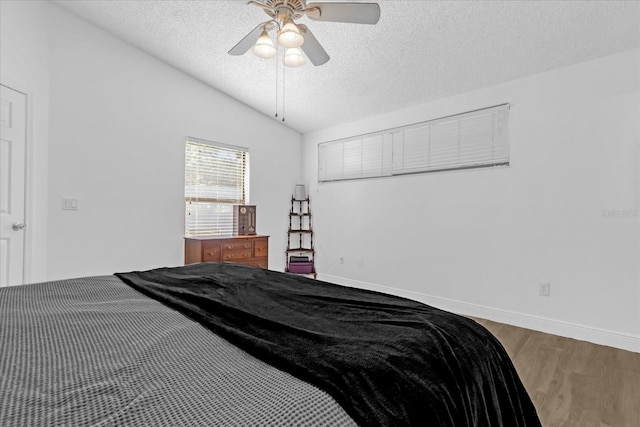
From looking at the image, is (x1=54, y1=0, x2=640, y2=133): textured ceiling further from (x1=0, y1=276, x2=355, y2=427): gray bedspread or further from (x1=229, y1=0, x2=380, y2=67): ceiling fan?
(x1=0, y1=276, x2=355, y2=427): gray bedspread

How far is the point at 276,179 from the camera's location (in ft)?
16.7

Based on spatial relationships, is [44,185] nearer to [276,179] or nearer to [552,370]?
[276,179]

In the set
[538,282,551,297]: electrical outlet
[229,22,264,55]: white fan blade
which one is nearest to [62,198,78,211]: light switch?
[229,22,264,55]: white fan blade

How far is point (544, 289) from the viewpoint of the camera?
3027 mm

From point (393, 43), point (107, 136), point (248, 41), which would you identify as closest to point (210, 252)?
point (107, 136)

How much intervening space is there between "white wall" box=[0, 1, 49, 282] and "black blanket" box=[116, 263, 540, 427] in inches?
89.1

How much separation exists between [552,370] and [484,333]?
5.19 feet

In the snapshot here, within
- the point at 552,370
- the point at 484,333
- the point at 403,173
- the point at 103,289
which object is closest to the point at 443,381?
the point at 484,333

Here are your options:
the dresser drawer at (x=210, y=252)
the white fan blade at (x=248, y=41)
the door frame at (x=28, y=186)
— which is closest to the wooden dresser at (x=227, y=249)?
the dresser drawer at (x=210, y=252)

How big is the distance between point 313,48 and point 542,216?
2474mm

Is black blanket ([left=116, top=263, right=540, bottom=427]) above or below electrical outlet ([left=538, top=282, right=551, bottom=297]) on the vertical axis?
above

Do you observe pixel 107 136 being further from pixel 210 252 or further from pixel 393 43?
pixel 393 43

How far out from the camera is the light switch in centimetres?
322

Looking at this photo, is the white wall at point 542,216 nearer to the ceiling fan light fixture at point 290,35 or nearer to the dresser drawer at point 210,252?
the dresser drawer at point 210,252
